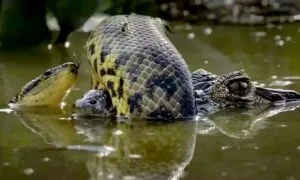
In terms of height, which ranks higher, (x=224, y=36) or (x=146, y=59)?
(x=146, y=59)

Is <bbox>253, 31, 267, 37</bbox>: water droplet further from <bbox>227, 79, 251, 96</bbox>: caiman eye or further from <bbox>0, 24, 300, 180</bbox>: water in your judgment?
<bbox>227, 79, 251, 96</bbox>: caiman eye

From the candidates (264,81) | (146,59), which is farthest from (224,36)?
(146,59)

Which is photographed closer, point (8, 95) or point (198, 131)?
point (198, 131)

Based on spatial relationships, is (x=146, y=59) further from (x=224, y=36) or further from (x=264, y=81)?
(x=224, y=36)

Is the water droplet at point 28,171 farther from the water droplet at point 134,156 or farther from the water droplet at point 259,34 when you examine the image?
the water droplet at point 259,34

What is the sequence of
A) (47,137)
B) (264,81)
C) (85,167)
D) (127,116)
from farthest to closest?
1. (264,81)
2. (127,116)
3. (47,137)
4. (85,167)

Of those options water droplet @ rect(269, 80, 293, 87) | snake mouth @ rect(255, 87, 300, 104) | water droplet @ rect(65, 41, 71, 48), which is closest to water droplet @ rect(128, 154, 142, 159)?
snake mouth @ rect(255, 87, 300, 104)

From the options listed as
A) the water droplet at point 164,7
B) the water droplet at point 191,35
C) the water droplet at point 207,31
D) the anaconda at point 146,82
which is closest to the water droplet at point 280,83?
the anaconda at point 146,82
